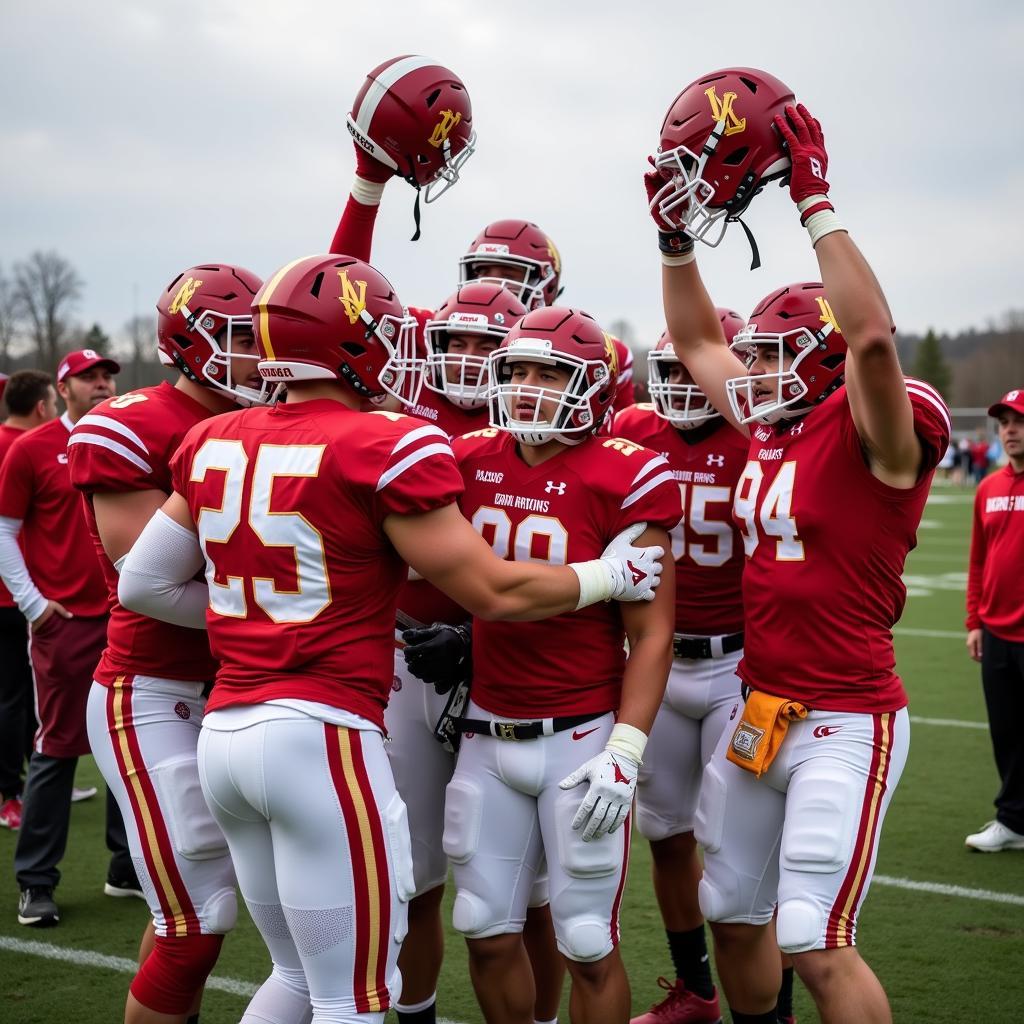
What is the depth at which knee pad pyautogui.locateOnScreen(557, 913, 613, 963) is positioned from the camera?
3.35 metres

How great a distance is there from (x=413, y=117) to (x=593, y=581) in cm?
168

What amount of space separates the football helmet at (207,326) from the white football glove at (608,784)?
4.69ft

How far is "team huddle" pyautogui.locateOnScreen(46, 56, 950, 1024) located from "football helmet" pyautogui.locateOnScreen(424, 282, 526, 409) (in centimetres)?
5

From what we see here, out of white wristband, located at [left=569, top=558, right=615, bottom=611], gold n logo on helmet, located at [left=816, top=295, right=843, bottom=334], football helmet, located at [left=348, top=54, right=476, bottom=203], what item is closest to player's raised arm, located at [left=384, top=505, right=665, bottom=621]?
white wristband, located at [left=569, top=558, right=615, bottom=611]

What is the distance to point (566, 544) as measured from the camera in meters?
3.47

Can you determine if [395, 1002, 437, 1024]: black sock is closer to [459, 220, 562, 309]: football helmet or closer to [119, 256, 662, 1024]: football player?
[119, 256, 662, 1024]: football player

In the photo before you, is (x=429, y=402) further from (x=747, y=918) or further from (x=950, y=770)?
(x=950, y=770)

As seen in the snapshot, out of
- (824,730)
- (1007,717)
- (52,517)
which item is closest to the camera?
(824,730)

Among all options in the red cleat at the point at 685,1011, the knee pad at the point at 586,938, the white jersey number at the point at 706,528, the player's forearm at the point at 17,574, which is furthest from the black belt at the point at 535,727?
the player's forearm at the point at 17,574

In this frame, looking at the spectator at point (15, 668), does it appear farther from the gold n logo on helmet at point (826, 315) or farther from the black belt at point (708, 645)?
the gold n logo on helmet at point (826, 315)

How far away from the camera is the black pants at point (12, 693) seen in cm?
657

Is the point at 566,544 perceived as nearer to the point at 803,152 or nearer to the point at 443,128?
the point at 803,152

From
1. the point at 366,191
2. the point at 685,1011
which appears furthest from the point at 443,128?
the point at 685,1011

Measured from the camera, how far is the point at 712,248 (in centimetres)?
361
